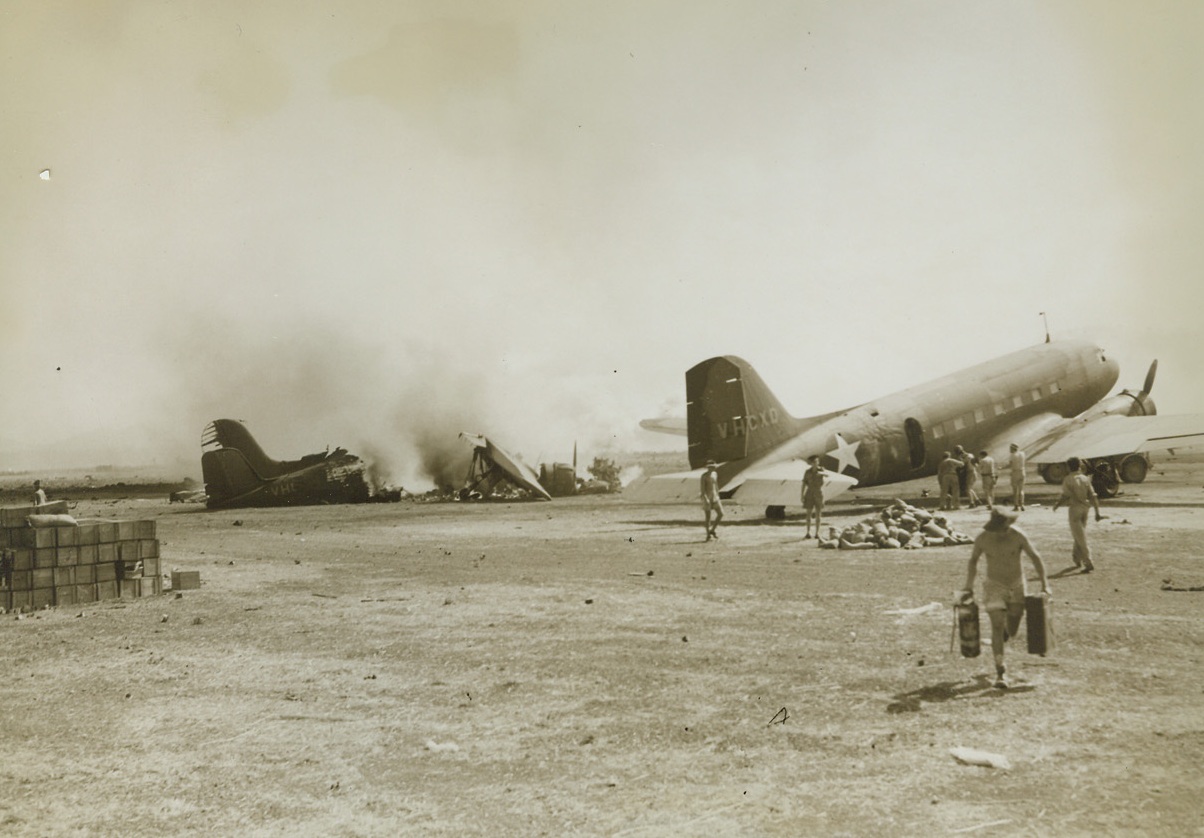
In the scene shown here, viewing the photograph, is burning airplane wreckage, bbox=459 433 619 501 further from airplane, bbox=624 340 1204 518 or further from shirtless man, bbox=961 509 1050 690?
shirtless man, bbox=961 509 1050 690

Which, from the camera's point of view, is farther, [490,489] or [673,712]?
[490,489]

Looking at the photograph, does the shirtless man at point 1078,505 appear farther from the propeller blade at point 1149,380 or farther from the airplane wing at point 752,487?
the propeller blade at point 1149,380

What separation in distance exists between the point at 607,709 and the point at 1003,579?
4.40 m

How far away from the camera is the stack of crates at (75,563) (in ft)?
52.6

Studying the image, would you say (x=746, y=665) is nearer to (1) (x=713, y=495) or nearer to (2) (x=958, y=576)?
(2) (x=958, y=576)

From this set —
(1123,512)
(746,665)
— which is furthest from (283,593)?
(1123,512)

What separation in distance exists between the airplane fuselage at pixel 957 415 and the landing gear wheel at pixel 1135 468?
296 cm

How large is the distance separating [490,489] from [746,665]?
3602 centimetres

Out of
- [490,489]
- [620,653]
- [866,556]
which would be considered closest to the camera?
[620,653]

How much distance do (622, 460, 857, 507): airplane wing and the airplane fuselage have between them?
954 mm

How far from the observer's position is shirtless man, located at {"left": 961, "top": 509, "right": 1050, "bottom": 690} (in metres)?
9.02

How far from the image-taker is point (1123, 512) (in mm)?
25625

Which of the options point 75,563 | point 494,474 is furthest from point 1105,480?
point 75,563

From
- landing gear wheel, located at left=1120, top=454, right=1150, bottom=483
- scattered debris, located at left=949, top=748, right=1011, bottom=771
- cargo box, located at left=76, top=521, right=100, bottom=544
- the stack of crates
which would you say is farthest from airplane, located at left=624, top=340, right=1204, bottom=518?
scattered debris, located at left=949, top=748, right=1011, bottom=771
